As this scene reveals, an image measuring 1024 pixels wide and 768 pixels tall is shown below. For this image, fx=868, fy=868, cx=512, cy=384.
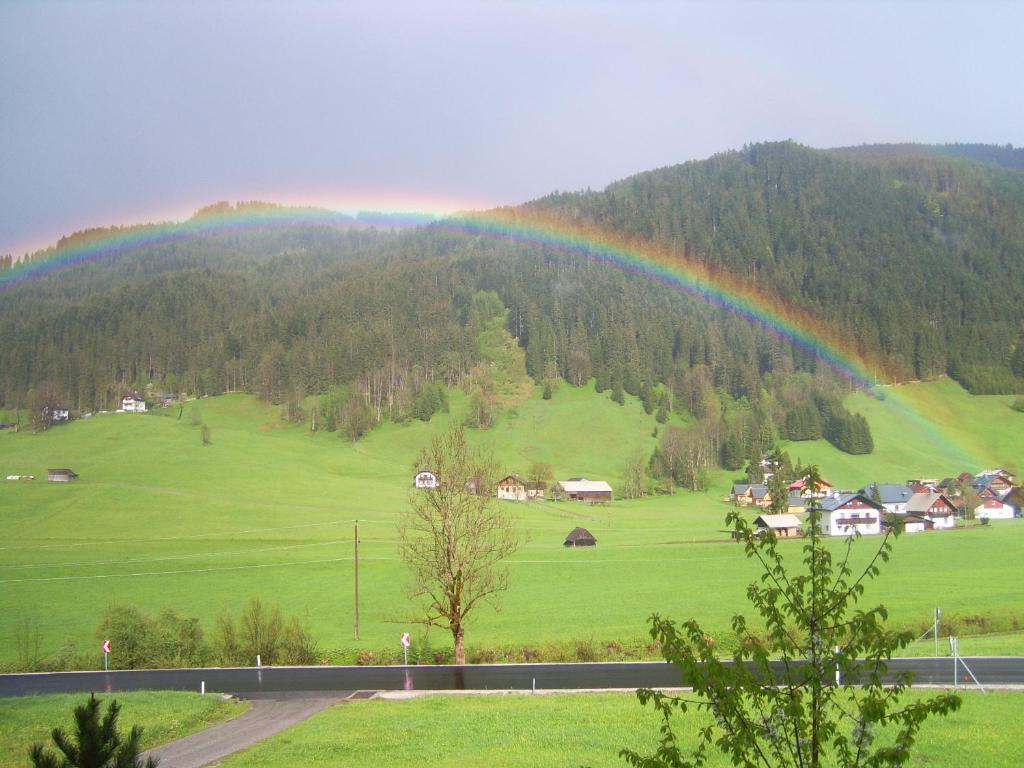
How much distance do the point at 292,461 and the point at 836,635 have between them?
144512 millimetres

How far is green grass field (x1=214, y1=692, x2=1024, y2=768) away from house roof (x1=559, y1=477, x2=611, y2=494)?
10818 centimetres

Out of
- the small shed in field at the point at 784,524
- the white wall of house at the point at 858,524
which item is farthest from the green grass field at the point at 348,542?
the white wall of house at the point at 858,524

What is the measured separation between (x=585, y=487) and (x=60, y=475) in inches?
3019

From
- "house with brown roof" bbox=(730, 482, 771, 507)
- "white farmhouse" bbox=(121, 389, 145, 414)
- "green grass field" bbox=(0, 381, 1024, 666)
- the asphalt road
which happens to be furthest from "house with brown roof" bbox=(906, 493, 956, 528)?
"white farmhouse" bbox=(121, 389, 145, 414)

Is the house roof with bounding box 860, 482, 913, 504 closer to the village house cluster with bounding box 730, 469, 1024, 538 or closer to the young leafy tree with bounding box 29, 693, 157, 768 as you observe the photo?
the village house cluster with bounding box 730, 469, 1024, 538

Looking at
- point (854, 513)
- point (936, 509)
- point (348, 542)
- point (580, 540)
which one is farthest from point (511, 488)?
point (936, 509)

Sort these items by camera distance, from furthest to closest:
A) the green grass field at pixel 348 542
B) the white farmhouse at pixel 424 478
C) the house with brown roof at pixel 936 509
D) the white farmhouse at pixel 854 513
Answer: the white farmhouse at pixel 424 478, the house with brown roof at pixel 936 509, the white farmhouse at pixel 854 513, the green grass field at pixel 348 542

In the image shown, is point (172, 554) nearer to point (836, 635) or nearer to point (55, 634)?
point (55, 634)

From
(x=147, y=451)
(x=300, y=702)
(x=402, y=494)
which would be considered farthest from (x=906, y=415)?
(x=300, y=702)

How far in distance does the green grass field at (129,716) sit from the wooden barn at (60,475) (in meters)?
96.1

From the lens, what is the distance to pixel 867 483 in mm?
145875

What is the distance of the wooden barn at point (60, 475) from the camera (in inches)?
4700

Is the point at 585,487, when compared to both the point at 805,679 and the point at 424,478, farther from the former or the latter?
the point at 805,679

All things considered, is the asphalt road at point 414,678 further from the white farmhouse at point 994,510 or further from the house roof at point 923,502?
the white farmhouse at point 994,510
